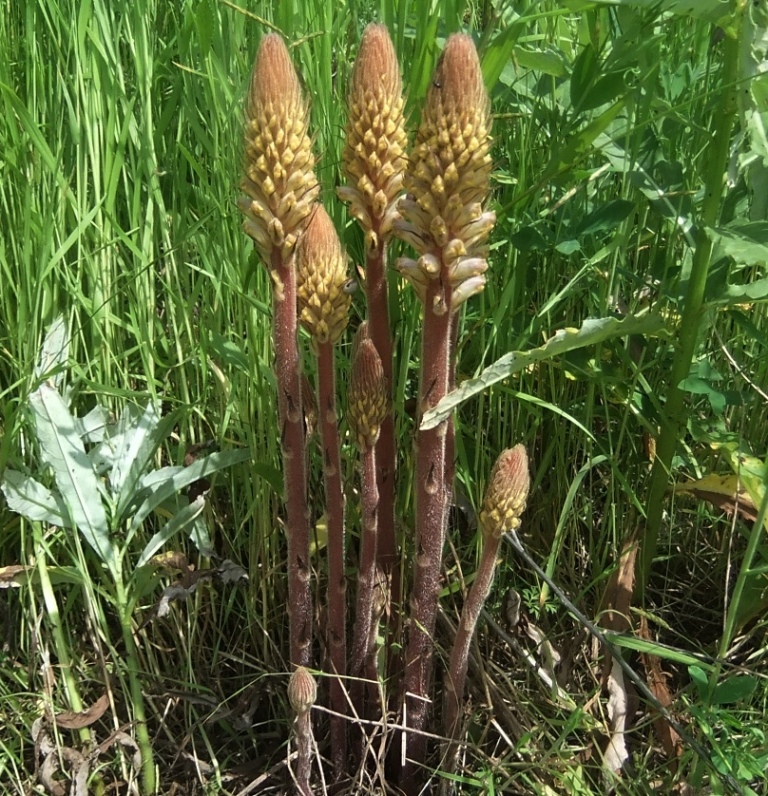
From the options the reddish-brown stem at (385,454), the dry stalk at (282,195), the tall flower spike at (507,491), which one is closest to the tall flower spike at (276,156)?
the dry stalk at (282,195)

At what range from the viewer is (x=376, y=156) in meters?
0.91

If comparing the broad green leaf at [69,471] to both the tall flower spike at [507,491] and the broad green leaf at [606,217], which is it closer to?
the tall flower spike at [507,491]

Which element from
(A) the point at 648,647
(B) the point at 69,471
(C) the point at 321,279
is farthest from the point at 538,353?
(B) the point at 69,471

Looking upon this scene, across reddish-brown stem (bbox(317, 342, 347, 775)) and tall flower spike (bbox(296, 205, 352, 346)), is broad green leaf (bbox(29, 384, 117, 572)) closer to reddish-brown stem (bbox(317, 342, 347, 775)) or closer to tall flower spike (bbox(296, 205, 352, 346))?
reddish-brown stem (bbox(317, 342, 347, 775))

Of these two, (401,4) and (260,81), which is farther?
(401,4)

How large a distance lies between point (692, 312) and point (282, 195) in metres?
0.65

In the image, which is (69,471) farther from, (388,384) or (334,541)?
(388,384)

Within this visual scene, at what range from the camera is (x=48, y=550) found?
1.31m

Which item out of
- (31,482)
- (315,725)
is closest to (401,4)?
(31,482)

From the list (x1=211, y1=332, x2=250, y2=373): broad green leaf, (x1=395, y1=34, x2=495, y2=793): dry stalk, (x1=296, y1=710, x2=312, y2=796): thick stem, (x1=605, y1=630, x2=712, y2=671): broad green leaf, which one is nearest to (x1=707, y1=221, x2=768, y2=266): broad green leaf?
(x1=395, y1=34, x2=495, y2=793): dry stalk

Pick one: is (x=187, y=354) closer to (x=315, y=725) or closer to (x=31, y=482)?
(x=31, y=482)

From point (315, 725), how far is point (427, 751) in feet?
0.60

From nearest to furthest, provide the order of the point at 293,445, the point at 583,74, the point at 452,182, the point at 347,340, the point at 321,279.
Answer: the point at 452,182
the point at 321,279
the point at 293,445
the point at 583,74
the point at 347,340

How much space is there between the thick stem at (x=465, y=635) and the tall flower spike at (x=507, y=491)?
4 centimetres
